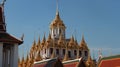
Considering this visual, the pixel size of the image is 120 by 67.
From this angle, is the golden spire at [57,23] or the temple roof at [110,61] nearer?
the temple roof at [110,61]

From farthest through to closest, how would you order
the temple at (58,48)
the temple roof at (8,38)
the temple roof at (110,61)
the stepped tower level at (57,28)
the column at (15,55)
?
the stepped tower level at (57,28), the temple at (58,48), the temple roof at (110,61), the column at (15,55), the temple roof at (8,38)

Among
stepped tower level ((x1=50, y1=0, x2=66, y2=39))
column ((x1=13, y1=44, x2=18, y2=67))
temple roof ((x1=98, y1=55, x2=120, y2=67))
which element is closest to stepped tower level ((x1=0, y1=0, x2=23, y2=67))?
column ((x1=13, y1=44, x2=18, y2=67))

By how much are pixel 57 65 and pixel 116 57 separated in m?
4.37

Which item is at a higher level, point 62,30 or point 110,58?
point 62,30

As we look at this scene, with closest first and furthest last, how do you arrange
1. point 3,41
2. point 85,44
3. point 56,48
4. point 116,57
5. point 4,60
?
point 3,41
point 4,60
point 116,57
point 56,48
point 85,44

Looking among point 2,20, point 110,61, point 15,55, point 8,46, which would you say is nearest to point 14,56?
point 15,55

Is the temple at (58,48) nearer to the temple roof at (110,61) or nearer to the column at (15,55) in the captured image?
the temple roof at (110,61)

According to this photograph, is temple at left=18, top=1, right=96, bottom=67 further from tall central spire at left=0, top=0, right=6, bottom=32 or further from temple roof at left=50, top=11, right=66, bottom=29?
tall central spire at left=0, top=0, right=6, bottom=32

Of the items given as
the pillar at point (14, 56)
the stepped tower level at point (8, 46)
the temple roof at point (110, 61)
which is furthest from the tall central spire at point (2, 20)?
the temple roof at point (110, 61)

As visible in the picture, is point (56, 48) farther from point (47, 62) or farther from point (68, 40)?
point (47, 62)

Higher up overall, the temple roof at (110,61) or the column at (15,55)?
the column at (15,55)

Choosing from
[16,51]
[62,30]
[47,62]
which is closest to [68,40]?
[62,30]

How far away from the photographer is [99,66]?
74.7 ft

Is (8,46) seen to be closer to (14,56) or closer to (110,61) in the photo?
(14,56)
